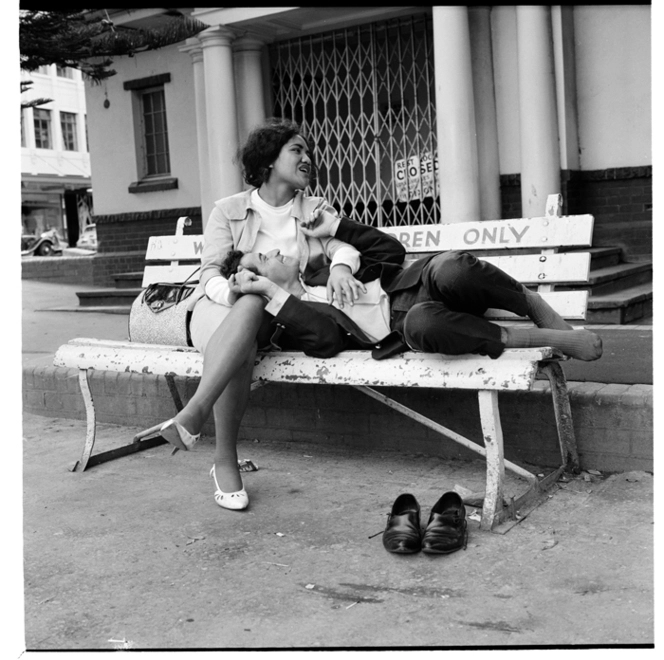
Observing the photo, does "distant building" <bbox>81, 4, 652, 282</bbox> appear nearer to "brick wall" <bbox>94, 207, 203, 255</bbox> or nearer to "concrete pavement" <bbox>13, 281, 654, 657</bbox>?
"brick wall" <bbox>94, 207, 203, 255</bbox>

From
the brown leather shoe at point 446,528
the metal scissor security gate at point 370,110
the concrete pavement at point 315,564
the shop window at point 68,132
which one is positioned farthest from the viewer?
the shop window at point 68,132

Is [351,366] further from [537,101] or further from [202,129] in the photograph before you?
[202,129]

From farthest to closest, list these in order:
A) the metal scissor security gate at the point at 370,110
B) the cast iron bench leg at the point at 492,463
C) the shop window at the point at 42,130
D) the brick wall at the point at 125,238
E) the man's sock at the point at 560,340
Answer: the shop window at the point at 42,130 → the brick wall at the point at 125,238 → the metal scissor security gate at the point at 370,110 → the man's sock at the point at 560,340 → the cast iron bench leg at the point at 492,463

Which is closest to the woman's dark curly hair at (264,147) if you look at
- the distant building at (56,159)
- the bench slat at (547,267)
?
the bench slat at (547,267)

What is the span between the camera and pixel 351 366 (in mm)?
3297

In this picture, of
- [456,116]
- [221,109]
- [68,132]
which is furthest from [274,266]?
[68,132]

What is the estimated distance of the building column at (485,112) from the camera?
8.09 meters

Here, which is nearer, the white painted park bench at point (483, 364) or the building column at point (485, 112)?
the white painted park bench at point (483, 364)

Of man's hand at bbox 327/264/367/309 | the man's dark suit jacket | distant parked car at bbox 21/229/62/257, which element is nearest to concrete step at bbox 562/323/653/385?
the man's dark suit jacket

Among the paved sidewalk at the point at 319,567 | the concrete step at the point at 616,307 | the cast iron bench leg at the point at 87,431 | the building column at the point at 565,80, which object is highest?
the building column at the point at 565,80

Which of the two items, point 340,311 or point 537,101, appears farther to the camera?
point 537,101

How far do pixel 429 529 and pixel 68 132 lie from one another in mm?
41572

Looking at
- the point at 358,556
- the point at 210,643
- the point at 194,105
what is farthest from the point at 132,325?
the point at 194,105

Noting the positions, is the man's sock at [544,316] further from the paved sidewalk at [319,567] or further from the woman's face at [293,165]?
the woman's face at [293,165]
